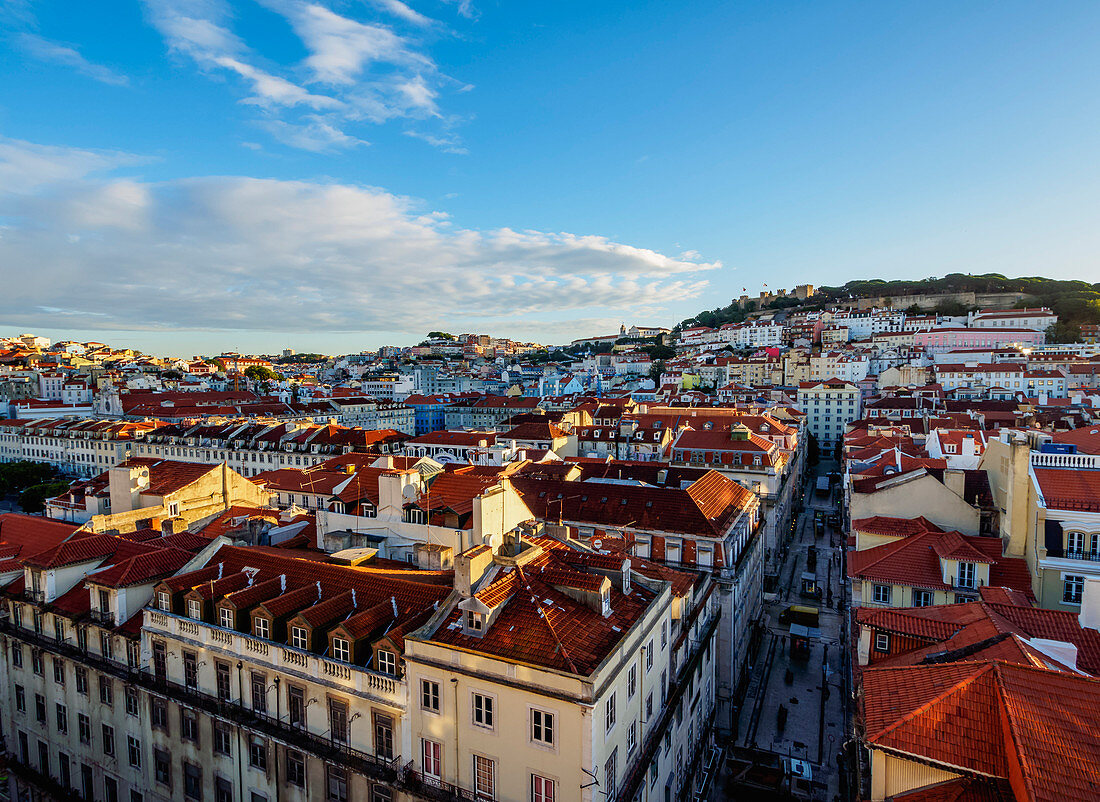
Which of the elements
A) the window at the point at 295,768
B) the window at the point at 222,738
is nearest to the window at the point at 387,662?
the window at the point at 295,768

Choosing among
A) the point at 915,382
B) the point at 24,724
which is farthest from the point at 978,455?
the point at 915,382

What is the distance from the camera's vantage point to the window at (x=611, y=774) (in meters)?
15.2

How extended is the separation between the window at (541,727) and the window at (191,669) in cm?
1263

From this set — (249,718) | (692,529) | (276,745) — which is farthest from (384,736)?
(692,529)

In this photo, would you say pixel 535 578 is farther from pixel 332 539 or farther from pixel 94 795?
pixel 94 795

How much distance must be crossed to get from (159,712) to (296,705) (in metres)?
6.82

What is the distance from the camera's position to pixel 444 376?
588 feet

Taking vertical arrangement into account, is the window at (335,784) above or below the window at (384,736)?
below

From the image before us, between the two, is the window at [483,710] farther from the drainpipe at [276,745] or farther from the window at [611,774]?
the drainpipe at [276,745]

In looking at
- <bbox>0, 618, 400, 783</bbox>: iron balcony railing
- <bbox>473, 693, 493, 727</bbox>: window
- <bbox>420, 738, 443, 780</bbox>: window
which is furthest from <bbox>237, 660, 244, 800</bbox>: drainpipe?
<bbox>473, 693, 493, 727</bbox>: window

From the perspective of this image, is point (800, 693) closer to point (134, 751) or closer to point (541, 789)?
point (541, 789)

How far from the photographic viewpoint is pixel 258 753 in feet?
61.3

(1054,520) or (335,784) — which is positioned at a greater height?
(1054,520)

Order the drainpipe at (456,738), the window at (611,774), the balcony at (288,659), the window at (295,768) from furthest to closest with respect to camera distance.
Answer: the window at (295,768)
the balcony at (288,659)
the drainpipe at (456,738)
the window at (611,774)
